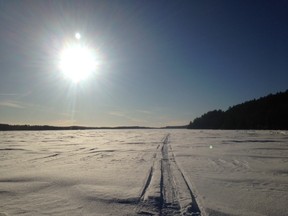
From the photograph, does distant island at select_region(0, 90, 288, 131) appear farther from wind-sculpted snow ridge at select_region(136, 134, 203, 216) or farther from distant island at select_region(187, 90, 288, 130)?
wind-sculpted snow ridge at select_region(136, 134, 203, 216)

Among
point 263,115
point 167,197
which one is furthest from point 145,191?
point 263,115

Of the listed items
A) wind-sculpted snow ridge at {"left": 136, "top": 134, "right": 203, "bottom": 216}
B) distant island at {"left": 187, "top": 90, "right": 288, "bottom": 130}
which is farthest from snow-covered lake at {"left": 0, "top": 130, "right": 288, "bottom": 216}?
distant island at {"left": 187, "top": 90, "right": 288, "bottom": 130}

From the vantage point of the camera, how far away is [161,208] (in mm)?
4848

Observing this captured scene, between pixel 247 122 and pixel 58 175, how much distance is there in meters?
84.6

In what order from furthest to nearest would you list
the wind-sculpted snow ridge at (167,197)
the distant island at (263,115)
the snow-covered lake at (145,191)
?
the distant island at (263,115) → the snow-covered lake at (145,191) → the wind-sculpted snow ridge at (167,197)

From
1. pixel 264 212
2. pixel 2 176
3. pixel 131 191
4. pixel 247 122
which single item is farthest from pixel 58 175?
pixel 247 122

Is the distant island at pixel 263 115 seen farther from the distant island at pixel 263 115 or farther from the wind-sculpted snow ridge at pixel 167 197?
the wind-sculpted snow ridge at pixel 167 197

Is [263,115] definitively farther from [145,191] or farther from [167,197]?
[167,197]

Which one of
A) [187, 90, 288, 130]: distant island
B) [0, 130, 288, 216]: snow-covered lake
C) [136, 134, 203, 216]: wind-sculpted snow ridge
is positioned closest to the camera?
[136, 134, 203, 216]: wind-sculpted snow ridge

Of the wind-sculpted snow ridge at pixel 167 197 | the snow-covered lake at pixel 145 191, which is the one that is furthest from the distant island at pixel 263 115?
the wind-sculpted snow ridge at pixel 167 197

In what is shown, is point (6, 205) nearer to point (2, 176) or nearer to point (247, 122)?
point (2, 176)

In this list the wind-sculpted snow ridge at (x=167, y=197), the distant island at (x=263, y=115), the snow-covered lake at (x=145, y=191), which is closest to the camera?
the wind-sculpted snow ridge at (x=167, y=197)

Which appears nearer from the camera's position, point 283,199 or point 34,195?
point 283,199

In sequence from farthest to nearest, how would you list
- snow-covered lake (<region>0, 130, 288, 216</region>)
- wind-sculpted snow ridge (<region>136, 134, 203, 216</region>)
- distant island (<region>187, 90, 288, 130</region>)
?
distant island (<region>187, 90, 288, 130</region>), snow-covered lake (<region>0, 130, 288, 216</region>), wind-sculpted snow ridge (<region>136, 134, 203, 216</region>)
